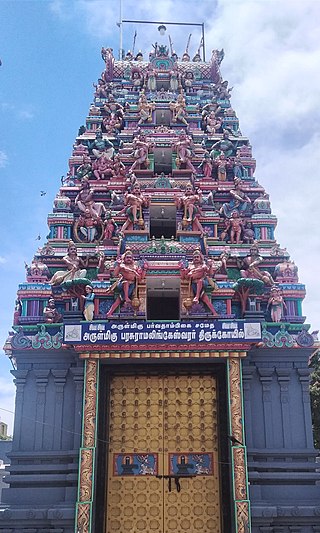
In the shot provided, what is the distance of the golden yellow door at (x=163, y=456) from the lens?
1720 cm

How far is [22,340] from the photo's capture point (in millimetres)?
18516

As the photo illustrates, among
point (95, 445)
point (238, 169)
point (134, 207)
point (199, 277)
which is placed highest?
point (238, 169)

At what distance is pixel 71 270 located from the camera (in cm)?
1998

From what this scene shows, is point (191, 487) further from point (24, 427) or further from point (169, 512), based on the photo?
point (24, 427)

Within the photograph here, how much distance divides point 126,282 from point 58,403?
4.40 m

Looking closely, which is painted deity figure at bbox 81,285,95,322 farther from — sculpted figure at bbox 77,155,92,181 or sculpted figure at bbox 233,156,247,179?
sculpted figure at bbox 233,156,247,179

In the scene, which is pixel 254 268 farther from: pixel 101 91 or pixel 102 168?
pixel 101 91

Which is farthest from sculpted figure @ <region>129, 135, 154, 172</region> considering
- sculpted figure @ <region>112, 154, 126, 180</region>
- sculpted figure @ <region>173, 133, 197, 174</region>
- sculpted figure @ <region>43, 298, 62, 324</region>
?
sculpted figure @ <region>43, 298, 62, 324</region>

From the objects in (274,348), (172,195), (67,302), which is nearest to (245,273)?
(274,348)

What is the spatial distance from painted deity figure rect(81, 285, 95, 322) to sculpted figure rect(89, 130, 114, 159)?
8038 millimetres

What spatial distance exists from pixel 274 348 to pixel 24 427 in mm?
8311

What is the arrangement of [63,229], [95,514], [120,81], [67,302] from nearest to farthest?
1. [95,514]
2. [67,302]
3. [63,229]
4. [120,81]

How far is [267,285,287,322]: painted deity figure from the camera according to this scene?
1959cm

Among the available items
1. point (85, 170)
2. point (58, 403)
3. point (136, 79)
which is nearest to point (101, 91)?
point (136, 79)
